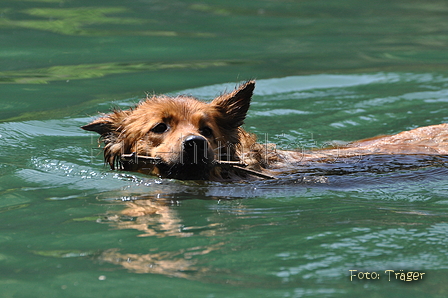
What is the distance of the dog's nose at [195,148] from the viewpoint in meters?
5.48

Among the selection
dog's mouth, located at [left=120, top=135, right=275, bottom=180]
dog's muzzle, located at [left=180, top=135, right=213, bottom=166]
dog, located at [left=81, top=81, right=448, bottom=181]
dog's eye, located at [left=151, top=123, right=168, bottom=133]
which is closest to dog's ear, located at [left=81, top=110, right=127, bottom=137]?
dog, located at [left=81, top=81, right=448, bottom=181]

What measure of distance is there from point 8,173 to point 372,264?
13.0ft

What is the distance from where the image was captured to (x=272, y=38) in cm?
1372

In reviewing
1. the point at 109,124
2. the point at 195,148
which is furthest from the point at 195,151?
the point at 109,124

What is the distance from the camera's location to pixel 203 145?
5551mm

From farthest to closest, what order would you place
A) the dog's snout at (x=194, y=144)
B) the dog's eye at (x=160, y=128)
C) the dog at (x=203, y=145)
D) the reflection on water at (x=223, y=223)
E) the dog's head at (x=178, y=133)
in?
the dog's eye at (x=160, y=128) → the dog at (x=203, y=145) → the dog's head at (x=178, y=133) → the dog's snout at (x=194, y=144) → the reflection on water at (x=223, y=223)

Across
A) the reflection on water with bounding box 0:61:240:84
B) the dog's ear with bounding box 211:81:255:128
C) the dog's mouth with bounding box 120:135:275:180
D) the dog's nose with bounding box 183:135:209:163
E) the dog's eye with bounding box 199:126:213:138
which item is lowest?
the dog's mouth with bounding box 120:135:275:180

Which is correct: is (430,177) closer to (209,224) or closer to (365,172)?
(365,172)

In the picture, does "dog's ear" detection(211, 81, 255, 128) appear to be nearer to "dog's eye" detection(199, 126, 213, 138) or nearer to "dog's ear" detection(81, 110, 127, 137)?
"dog's eye" detection(199, 126, 213, 138)

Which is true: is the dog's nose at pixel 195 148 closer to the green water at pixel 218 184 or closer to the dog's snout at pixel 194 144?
the dog's snout at pixel 194 144

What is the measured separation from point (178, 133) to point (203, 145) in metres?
0.36

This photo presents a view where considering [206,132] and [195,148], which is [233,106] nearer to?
[206,132]

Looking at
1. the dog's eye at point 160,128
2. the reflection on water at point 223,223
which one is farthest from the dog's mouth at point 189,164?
the dog's eye at point 160,128

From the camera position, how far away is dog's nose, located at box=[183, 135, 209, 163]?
18.0 ft
